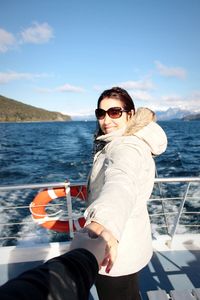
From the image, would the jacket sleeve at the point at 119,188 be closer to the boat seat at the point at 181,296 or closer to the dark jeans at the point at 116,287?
the dark jeans at the point at 116,287

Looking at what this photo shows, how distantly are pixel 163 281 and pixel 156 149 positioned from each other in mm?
1572

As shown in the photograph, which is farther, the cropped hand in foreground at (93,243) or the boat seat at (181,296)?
the boat seat at (181,296)

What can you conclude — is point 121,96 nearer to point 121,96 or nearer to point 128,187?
point 121,96

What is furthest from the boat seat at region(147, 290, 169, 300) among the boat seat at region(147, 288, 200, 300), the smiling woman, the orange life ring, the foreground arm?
the orange life ring

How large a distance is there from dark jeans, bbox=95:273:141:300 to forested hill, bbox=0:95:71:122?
361 feet

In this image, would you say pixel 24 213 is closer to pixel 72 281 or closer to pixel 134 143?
pixel 134 143

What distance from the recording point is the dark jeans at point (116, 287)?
1.03 m

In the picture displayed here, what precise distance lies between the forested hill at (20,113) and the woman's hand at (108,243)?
110382mm

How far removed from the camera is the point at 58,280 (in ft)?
1.19

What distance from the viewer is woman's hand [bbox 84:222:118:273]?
55 centimetres

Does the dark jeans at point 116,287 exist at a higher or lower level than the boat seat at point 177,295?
higher

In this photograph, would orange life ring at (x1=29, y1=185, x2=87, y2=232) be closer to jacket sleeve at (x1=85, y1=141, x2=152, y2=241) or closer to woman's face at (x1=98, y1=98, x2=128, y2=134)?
woman's face at (x1=98, y1=98, x2=128, y2=134)

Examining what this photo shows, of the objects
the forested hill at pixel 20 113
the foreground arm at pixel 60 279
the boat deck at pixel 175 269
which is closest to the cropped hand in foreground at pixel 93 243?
the foreground arm at pixel 60 279

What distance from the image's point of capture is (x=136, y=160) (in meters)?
0.85
